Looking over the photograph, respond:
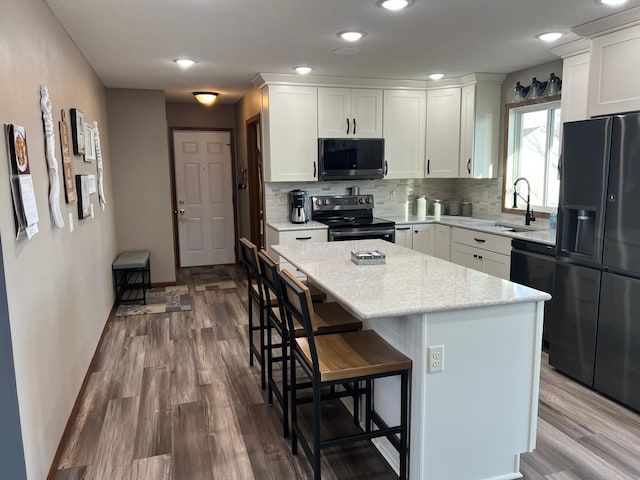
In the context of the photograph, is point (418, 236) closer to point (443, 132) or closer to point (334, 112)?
point (443, 132)

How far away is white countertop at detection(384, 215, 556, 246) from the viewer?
12.9 ft

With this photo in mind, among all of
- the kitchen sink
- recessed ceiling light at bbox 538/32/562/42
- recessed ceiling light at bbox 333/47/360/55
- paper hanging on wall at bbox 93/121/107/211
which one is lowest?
the kitchen sink

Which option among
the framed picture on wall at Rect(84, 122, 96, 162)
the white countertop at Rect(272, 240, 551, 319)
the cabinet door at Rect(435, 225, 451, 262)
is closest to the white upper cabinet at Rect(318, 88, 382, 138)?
the cabinet door at Rect(435, 225, 451, 262)

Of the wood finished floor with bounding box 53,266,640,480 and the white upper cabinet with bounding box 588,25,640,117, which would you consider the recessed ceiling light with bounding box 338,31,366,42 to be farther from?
the wood finished floor with bounding box 53,266,640,480

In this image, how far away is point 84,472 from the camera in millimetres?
2373

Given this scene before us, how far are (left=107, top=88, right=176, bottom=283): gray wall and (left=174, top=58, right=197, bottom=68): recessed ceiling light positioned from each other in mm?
1526

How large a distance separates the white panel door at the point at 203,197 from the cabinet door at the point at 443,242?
11.3 feet

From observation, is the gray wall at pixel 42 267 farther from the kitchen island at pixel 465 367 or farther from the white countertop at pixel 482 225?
the white countertop at pixel 482 225

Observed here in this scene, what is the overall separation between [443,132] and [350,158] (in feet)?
3.65

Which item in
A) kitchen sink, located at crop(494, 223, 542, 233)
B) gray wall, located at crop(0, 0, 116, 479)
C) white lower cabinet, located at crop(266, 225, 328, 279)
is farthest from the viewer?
white lower cabinet, located at crop(266, 225, 328, 279)

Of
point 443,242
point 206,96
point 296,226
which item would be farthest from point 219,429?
point 206,96

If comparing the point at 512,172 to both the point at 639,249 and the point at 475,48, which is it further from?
the point at 639,249

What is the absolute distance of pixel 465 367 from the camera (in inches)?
83.1

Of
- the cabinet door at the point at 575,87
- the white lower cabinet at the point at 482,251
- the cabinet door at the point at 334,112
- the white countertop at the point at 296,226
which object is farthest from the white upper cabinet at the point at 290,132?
the cabinet door at the point at 575,87
